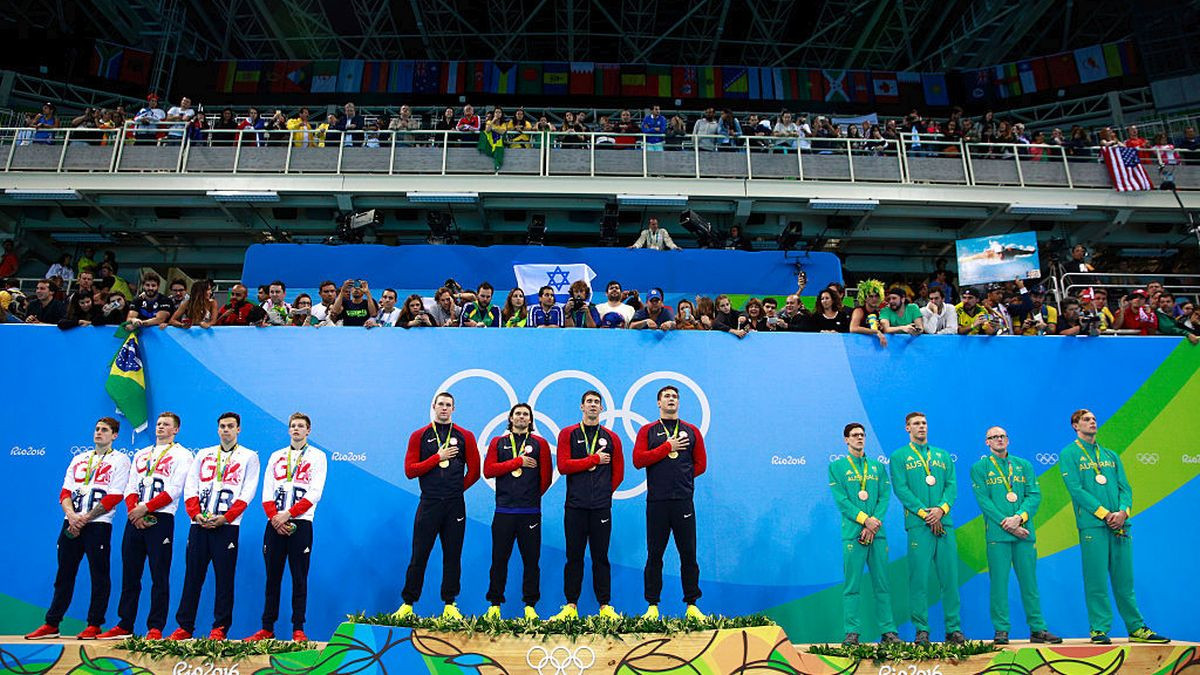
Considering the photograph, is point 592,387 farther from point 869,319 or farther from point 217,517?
point 217,517

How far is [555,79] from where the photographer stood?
22.2 m

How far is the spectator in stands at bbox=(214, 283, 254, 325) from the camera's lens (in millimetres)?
8406

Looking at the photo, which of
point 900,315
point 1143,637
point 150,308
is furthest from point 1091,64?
point 150,308

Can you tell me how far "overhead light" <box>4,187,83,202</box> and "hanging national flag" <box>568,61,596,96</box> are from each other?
13098mm

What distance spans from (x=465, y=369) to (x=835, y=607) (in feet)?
15.1

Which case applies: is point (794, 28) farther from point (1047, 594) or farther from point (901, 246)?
point (1047, 594)

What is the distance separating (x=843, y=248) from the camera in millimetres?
16703

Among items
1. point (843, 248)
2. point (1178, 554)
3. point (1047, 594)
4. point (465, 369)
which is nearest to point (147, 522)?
point (465, 369)

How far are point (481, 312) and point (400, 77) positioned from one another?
1596 cm

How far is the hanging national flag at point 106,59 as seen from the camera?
21.3m

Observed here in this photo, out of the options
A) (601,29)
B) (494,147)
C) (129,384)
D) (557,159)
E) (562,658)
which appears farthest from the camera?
(601,29)

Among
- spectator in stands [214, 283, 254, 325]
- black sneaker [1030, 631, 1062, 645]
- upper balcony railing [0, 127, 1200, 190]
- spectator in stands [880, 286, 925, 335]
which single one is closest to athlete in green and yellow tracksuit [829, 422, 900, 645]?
black sneaker [1030, 631, 1062, 645]

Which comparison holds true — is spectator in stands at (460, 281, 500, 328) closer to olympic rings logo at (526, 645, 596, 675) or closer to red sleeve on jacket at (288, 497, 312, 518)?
red sleeve on jacket at (288, 497, 312, 518)

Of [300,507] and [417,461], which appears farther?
[417,461]
